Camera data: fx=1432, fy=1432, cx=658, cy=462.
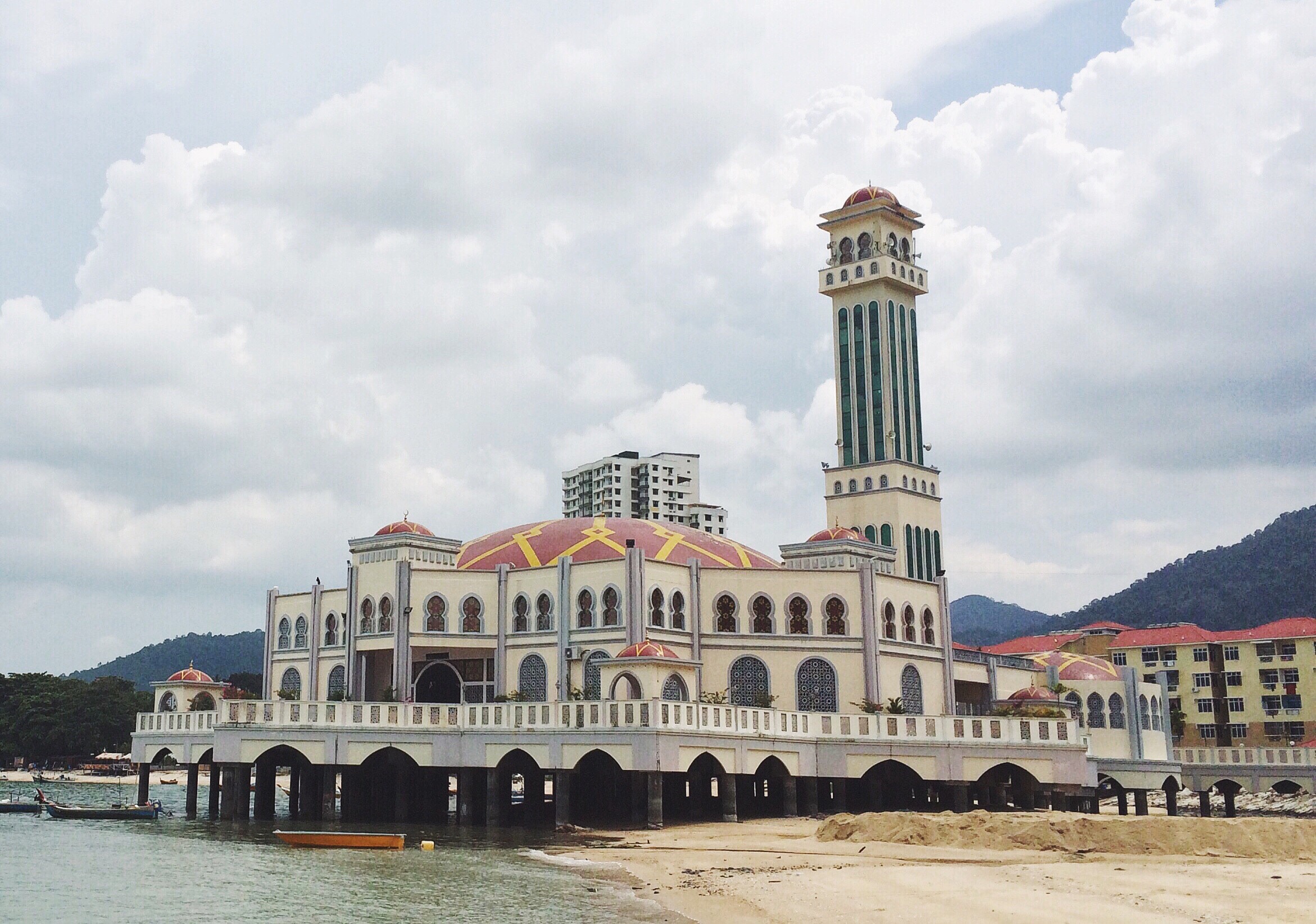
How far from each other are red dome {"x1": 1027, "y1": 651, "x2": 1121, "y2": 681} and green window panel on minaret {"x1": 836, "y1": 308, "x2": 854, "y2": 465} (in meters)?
24.5

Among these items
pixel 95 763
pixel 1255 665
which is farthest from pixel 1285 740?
pixel 95 763

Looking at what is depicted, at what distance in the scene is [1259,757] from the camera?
204ft

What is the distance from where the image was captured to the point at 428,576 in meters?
56.4

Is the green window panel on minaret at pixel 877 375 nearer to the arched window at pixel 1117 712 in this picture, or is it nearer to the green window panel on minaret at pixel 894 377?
the green window panel on minaret at pixel 894 377

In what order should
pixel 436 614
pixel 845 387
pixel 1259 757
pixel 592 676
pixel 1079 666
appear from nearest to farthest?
pixel 592 676 < pixel 436 614 < pixel 1259 757 < pixel 1079 666 < pixel 845 387

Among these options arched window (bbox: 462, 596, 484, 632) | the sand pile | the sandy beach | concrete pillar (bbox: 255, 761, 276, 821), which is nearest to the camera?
the sandy beach

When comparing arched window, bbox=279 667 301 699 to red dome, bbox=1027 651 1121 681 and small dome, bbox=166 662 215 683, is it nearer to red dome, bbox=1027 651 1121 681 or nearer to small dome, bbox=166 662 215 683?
small dome, bbox=166 662 215 683

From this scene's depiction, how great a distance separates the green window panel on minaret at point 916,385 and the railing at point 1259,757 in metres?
30.0

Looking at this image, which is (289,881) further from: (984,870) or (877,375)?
(877,375)

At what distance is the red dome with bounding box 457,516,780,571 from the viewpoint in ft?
190

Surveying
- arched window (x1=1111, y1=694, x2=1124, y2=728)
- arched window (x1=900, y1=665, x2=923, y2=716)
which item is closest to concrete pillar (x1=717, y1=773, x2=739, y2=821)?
arched window (x1=900, y1=665, x2=923, y2=716)

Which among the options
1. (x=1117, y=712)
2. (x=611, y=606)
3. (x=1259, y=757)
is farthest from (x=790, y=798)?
(x=1259, y=757)

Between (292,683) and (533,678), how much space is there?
1179 cm

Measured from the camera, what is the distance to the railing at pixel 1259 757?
202 feet
